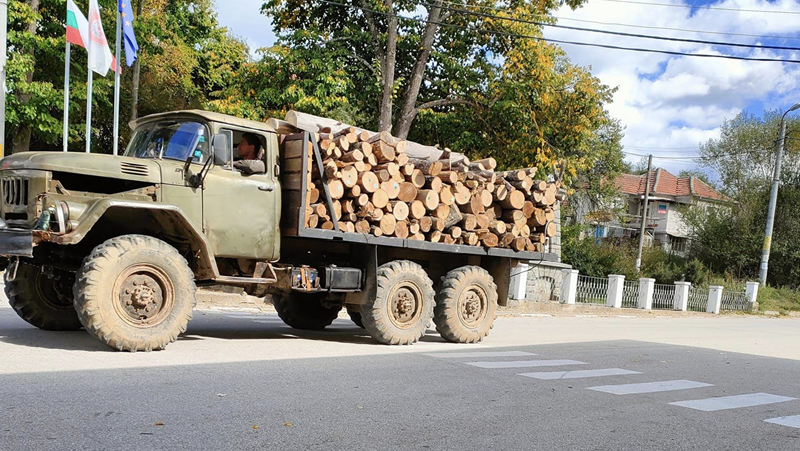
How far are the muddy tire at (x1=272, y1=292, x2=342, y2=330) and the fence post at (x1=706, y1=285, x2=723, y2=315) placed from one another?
2253cm

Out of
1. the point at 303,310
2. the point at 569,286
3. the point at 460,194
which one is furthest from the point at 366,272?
the point at 569,286

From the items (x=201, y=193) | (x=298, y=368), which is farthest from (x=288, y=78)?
(x=298, y=368)

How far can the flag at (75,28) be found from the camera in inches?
633

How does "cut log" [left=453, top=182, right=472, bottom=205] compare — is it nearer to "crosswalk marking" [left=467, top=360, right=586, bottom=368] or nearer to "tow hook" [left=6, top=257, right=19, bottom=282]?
"crosswalk marking" [left=467, top=360, right=586, bottom=368]

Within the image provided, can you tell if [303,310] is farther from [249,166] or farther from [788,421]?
[788,421]

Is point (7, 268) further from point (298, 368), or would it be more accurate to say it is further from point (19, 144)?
point (19, 144)

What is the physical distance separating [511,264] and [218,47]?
20.8 m

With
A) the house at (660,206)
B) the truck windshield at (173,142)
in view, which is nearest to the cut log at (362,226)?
the truck windshield at (173,142)

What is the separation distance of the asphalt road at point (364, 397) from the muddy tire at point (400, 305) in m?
0.28

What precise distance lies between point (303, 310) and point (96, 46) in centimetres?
919

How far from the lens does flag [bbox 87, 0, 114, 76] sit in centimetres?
1631

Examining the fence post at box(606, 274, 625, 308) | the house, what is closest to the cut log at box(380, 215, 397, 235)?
the fence post at box(606, 274, 625, 308)

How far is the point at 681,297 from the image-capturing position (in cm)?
2823

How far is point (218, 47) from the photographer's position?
2870cm
